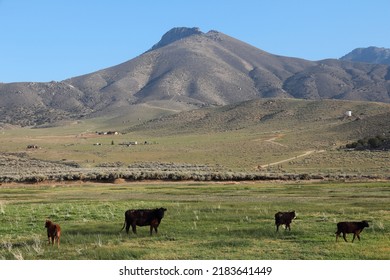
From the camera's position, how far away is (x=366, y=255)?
14.8 metres

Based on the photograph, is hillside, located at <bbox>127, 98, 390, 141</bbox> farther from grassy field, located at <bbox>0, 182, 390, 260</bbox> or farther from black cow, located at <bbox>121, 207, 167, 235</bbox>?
black cow, located at <bbox>121, 207, 167, 235</bbox>

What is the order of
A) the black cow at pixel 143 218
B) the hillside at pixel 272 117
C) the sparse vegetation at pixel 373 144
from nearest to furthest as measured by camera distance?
the black cow at pixel 143 218
the sparse vegetation at pixel 373 144
the hillside at pixel 272 117

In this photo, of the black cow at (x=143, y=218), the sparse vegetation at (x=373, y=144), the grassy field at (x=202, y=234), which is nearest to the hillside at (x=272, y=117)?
the sparse vegetation at (x=373, y=144)

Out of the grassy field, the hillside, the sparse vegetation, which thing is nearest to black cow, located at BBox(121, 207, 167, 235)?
the grassy field

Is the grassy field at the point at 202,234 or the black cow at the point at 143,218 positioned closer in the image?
the grassy field at the point at 202,234

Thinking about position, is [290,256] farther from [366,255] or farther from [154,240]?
[154,240]

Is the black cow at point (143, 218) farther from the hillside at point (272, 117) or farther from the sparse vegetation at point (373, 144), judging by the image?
the hillside at point (272, 117)

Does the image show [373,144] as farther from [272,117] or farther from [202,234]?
[202,234]

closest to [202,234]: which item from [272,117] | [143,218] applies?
[143,218]

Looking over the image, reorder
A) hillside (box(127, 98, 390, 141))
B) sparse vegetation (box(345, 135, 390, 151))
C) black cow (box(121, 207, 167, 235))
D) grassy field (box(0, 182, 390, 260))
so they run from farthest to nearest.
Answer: hillside (box(127, 98, 390, 141)), sparse vegetation (box(345, 135, 390, 151)), black cow (box(121, 207, 167, 235)), grassy field (box(0, 182, 390, 260))

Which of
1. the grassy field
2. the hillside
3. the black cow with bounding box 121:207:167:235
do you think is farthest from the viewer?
the hillside

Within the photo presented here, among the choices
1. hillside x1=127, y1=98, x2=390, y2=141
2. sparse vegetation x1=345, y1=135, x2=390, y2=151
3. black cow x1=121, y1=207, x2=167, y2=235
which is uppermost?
hillside x1=127, y1=98, x2=390, y2=141
